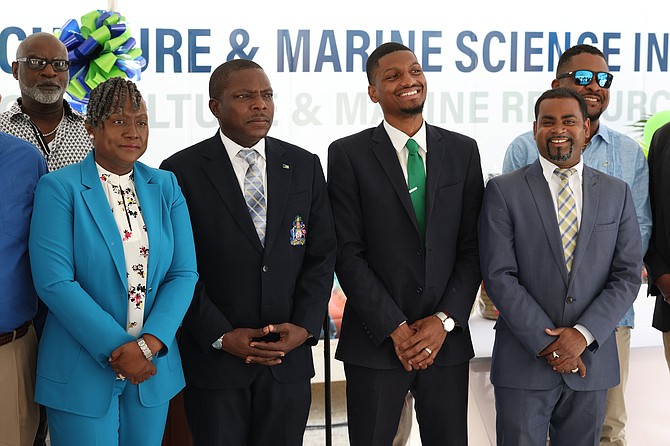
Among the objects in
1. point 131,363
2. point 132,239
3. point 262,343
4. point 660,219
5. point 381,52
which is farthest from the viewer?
point 660,219

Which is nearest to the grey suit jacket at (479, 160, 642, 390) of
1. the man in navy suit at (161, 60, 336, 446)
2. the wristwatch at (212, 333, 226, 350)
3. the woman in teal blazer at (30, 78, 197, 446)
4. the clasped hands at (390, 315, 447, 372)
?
the clasped hands at (390, 315, 447, 372)

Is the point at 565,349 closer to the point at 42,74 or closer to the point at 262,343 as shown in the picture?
the point at 262,343

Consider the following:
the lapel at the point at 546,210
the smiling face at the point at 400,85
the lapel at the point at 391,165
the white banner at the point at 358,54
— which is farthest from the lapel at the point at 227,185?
the white banner at the point at 358,54

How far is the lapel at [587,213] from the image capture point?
2770mm

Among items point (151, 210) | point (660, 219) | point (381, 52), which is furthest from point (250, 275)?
point (660, 219)

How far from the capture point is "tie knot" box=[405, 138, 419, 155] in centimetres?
289

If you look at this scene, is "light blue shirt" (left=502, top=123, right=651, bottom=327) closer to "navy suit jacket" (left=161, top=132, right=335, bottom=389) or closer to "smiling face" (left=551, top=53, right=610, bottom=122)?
"smiling face" (left=551, top=53, right=610, bottom=122)

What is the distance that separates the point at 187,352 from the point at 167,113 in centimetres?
288

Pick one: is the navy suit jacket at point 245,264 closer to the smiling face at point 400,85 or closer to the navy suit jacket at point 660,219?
the smiling face at point 400,85

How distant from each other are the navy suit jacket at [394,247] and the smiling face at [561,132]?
287mm

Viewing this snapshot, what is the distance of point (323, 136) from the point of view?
5547mm

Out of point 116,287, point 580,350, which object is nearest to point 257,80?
point 116,287

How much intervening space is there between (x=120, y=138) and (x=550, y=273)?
1.43m

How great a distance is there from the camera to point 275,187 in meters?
2.76
